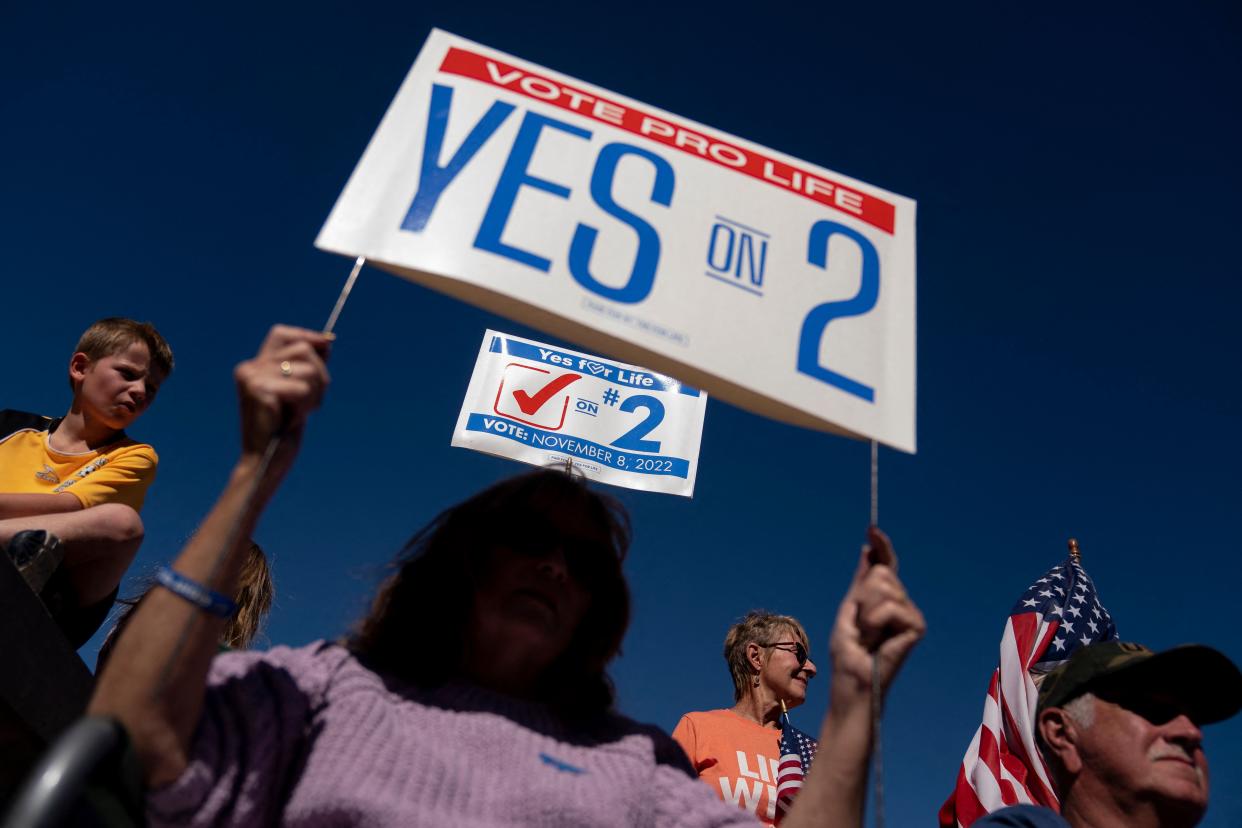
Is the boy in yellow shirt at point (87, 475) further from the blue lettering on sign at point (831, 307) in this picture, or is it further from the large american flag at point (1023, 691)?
the large american flag at point (1023, 691)

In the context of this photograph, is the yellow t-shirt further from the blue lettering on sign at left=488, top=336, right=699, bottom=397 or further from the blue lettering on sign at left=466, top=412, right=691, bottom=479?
the blue lettering on sign at left=488, top=336, right=699, bottom=397

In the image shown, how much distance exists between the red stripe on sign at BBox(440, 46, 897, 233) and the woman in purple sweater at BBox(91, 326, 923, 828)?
91 cm

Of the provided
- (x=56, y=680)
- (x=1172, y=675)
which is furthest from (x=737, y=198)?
(x=56, y=680)

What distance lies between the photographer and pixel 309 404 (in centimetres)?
150

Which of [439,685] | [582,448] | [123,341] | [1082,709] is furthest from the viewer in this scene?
[582,448]

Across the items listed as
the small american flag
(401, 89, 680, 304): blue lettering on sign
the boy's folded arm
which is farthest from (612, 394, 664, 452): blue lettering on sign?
(401, 89, 680, 304): blue lettering on sign

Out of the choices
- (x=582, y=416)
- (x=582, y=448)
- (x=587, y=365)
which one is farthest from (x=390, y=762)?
(x=587, y=365)

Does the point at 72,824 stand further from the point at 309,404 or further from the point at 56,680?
the point at 56,680

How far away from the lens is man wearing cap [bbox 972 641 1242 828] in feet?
7.52

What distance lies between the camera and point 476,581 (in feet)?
6.71

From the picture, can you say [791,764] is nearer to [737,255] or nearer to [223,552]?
[737,255]

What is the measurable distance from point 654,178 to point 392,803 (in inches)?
57.2

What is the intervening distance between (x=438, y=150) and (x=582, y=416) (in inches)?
163

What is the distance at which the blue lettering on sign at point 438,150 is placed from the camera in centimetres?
183
